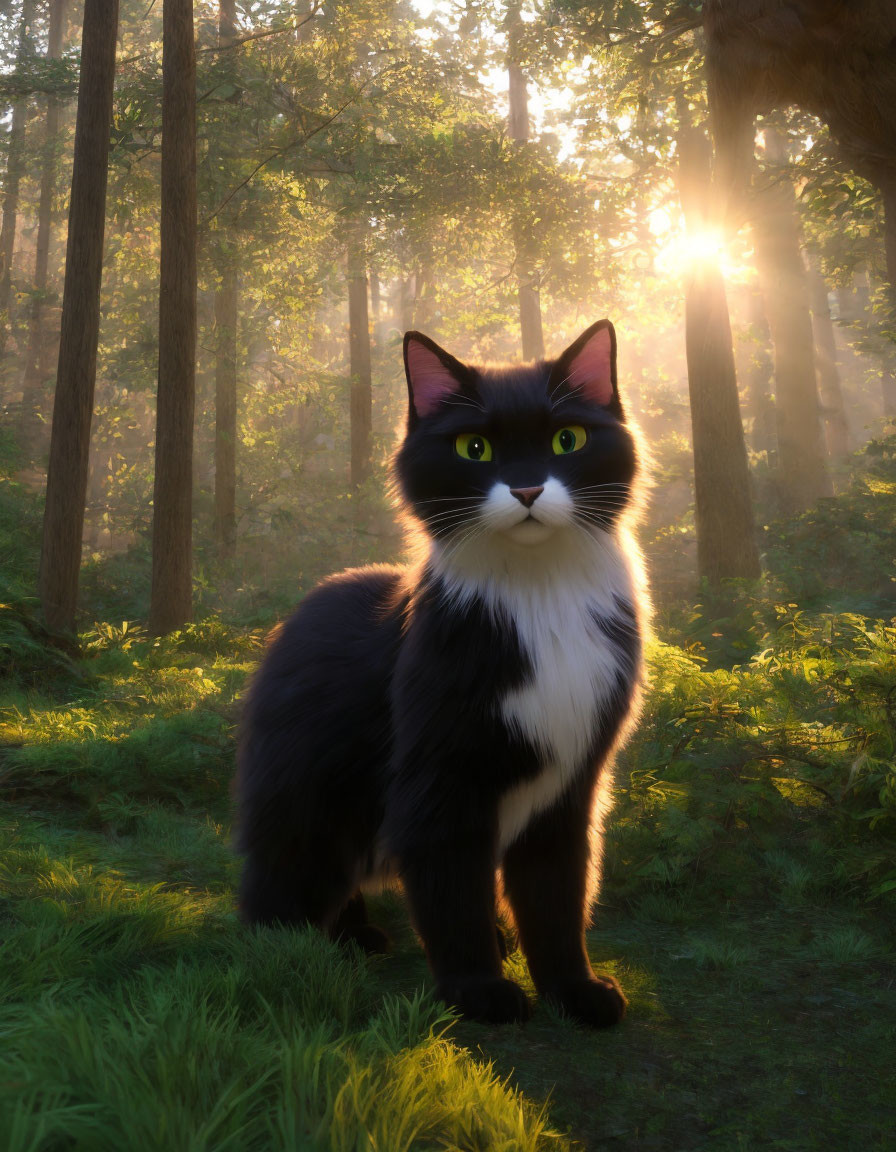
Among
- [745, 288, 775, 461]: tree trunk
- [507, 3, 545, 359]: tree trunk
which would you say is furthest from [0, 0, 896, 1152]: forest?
[745, 288, 775, 461]: tree trunk

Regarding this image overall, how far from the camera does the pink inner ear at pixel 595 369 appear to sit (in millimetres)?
2752

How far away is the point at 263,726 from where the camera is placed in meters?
3.12

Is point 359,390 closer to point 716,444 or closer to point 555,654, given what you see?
point 716,444

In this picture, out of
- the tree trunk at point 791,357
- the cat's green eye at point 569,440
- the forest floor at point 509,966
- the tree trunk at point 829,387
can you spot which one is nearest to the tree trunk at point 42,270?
the tree trunk at point 791,357

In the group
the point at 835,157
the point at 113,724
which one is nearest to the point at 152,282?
the point at 835,157

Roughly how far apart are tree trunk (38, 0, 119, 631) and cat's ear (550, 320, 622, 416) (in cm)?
714

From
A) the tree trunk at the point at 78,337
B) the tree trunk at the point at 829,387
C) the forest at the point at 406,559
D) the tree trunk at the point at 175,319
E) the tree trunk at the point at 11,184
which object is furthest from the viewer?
the tree trunk at the point at 829,387

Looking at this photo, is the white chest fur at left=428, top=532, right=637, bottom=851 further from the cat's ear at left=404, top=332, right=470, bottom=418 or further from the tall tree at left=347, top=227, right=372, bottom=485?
the tall tree at left=347, top=227, right=372, bottom=485

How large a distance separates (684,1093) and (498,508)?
147 cm

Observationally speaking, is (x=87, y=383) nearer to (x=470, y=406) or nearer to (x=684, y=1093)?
(x=470, y=406)

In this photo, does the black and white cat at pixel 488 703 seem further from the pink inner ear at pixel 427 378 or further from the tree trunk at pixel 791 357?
the tree trunk at pixel 791 357

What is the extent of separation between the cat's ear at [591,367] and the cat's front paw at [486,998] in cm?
168

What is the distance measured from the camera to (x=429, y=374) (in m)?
2.78

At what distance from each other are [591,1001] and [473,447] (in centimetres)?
157
